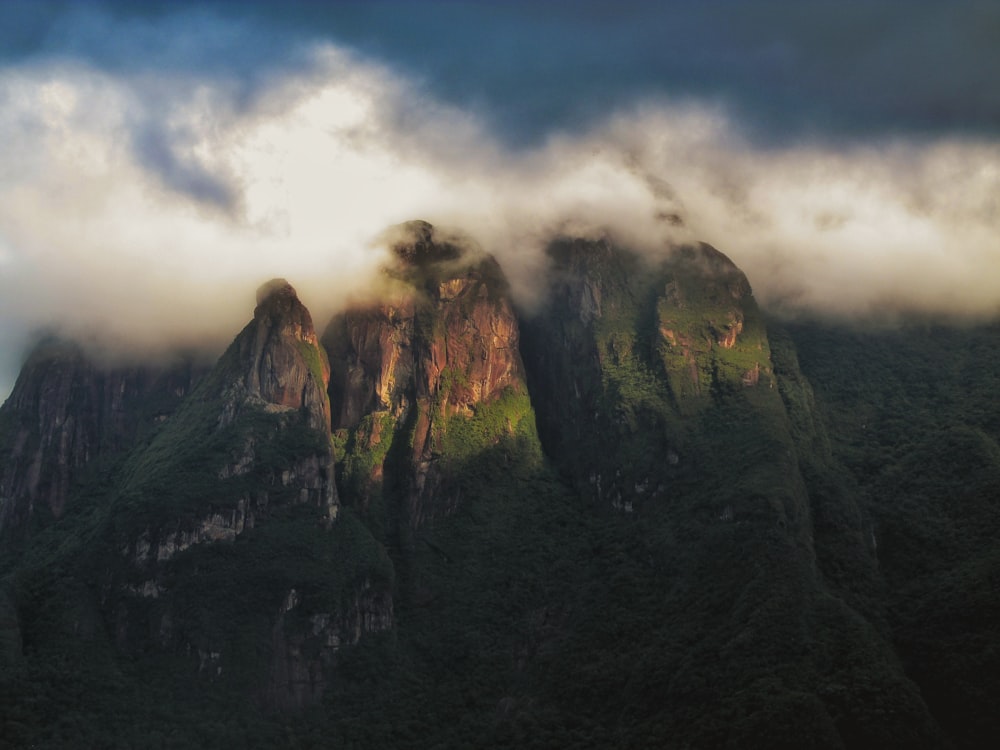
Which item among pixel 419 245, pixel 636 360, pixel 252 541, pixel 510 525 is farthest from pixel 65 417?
pixel 636 360

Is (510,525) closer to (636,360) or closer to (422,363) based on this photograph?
(422,363)

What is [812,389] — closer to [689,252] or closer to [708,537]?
[689,252]

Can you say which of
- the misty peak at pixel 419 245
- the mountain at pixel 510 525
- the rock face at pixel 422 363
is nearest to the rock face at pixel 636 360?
the mountain at pixel 510 525

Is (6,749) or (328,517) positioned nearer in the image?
(6,749)

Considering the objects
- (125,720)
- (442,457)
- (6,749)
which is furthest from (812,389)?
(6,749)

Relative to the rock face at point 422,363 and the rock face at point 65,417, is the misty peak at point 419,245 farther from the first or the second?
the rock face at point 65,417

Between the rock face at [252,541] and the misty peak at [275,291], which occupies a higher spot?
the misty peak at [275,291]
